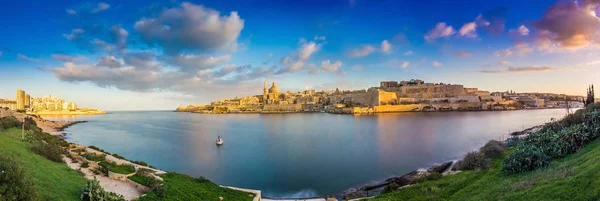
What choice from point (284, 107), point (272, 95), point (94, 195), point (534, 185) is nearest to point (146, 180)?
point (94, 195)

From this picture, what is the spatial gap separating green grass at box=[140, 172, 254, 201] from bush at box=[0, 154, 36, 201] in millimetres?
2125

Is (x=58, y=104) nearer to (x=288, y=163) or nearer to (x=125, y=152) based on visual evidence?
(x=125, y=152)

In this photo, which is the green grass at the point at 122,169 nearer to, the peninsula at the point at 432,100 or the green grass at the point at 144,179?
the green grass at the point at 144,179

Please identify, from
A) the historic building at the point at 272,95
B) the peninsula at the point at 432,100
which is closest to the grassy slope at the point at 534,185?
the peninsula at the point at 432,100

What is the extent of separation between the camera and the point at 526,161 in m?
6.22

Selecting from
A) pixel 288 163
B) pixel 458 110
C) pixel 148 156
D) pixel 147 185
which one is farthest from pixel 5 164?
pixel 458 110

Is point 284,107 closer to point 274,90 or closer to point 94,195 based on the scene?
point 274,90

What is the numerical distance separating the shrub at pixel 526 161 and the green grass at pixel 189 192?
20.5 feet

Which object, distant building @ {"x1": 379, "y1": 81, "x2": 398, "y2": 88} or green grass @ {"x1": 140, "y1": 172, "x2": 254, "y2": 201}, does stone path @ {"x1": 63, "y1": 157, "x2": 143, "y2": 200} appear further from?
distant building @ {"x1": 379, "y1": 81, "x2": 398, "y2": 88}

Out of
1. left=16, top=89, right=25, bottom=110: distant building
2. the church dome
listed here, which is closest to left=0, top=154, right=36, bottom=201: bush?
left=16, top=89, right=25, bottom=110: distant building

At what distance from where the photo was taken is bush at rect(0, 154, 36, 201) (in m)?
3.80

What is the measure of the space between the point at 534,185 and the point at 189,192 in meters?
7.02

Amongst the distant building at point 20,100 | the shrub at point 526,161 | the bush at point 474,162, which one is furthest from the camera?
the distant building at point 20,100

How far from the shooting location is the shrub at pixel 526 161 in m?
6.11
